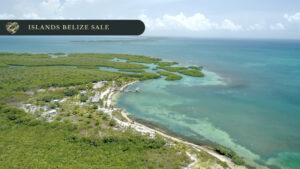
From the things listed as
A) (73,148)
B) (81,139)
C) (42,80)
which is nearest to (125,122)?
(81,139)

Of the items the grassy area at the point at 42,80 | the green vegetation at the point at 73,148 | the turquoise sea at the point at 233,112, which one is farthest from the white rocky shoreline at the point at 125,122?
the grassy area at the point at 42,80

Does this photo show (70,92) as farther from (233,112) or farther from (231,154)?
Answer: (233,112)

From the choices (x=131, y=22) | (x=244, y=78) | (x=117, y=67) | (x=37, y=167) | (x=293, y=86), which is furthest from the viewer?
(x=117, y=67)

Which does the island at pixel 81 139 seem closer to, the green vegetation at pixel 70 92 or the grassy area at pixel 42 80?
the green vegetation at pixel 70 92

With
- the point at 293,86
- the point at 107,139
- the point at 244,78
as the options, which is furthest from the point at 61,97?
the point at 293,86

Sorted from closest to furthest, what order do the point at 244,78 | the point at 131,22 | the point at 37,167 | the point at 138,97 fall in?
the point at 37,167 < the point at 131,22 < the point at 138,97 < the point at 244,78

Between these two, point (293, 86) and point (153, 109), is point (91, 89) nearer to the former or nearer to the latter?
point (153, 109)

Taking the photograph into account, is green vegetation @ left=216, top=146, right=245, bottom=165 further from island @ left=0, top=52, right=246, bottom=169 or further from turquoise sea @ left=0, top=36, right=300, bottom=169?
turquoise sea @ left=0, top=36, right=300, bottom=169

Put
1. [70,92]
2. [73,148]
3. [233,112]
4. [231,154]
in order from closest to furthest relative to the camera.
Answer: [73,148]
[231,154]
[233,112]
[70,92]
